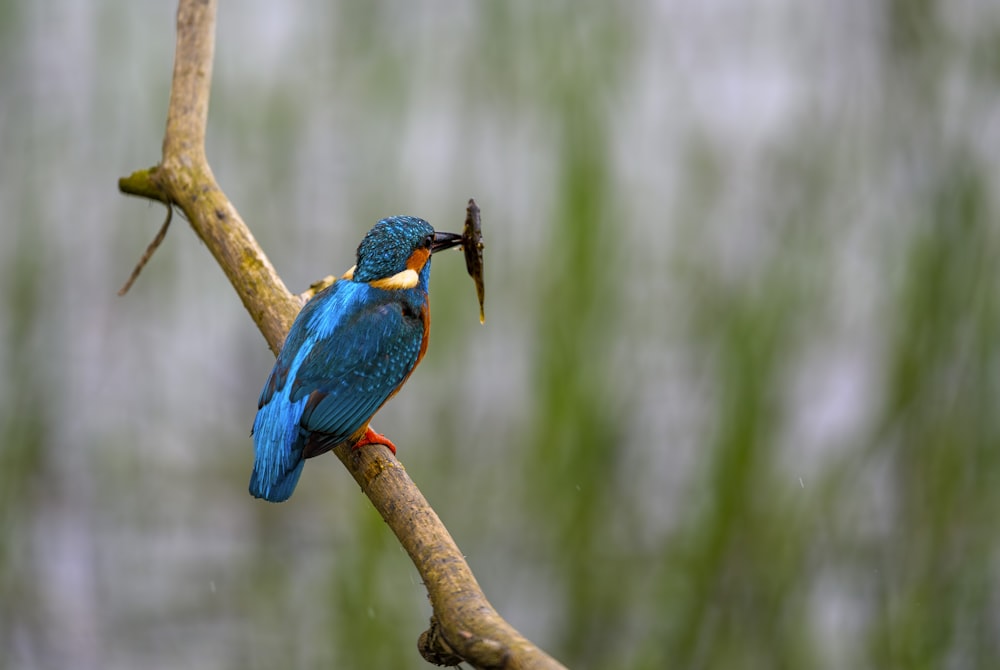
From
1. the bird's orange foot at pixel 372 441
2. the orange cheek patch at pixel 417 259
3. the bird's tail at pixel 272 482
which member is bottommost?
the bird's tail at pixel 272 482

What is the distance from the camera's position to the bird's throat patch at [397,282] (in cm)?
227

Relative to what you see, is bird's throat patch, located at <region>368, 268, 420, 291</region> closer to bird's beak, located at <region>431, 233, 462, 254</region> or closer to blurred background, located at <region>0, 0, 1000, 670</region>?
bird's beak, located at <region>431, 233, 462, 254</region>

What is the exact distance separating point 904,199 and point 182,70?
2.12 metres

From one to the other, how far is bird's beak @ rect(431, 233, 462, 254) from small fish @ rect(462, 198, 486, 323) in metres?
0.02

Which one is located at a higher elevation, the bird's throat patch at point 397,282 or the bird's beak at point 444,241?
the bird's beak at point 444,241

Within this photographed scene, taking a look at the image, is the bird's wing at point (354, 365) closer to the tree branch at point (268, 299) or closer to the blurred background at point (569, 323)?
the tree branch at point (268, 299)

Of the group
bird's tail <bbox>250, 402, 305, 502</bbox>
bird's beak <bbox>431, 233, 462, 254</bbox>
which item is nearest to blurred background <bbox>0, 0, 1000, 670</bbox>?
bird's beak <bbox>431, 233, 462, 254</bbox>

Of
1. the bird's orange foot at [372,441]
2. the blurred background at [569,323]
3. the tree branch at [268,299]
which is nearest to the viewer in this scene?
the tree branch at [268,299]

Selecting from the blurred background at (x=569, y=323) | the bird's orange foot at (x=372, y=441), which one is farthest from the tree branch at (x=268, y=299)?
the blurred background at (x=569, y=323)

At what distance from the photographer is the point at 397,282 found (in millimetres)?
2275

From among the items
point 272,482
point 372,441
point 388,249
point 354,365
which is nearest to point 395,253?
point 388,249

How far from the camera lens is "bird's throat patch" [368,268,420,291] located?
2.27 metres

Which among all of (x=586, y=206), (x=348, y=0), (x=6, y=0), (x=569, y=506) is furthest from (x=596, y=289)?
(x=6, y=0)

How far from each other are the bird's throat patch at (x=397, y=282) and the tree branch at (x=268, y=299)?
141 mm
